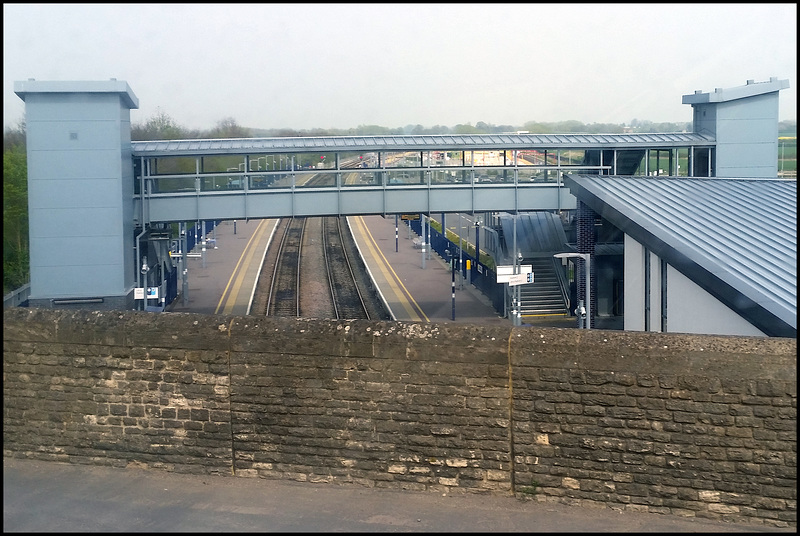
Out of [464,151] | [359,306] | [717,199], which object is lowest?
[359,306]

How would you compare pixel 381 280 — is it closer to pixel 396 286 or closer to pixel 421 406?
pixel 396 286

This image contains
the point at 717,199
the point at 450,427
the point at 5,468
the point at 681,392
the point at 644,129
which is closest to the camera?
the point at 681,392

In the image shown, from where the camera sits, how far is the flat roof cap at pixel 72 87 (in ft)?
66.1

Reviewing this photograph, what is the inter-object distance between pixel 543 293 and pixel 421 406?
67.1ft

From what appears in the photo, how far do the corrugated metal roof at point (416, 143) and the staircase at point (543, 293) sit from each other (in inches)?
155

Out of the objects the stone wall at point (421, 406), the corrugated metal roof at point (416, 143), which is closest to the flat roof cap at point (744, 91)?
the corrugated metal roof at point (416, 143)

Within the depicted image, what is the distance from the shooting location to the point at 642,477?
5398 mm

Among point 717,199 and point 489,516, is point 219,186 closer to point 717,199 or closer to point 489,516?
point 717,199

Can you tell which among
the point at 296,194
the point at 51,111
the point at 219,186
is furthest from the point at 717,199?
the point at 51,111

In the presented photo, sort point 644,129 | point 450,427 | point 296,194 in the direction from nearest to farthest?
1. point 450,427
2. point 296,194
3. point 644,129

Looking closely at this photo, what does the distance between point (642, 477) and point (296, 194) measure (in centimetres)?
1907

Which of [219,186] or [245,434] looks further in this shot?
[219,186]

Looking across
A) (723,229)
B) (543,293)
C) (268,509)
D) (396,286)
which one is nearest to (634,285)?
(723,229)

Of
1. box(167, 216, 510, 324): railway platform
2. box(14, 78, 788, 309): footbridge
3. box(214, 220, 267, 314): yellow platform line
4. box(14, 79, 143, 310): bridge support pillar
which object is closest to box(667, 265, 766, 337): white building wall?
box(14, 78, 788, 309): footbridge
